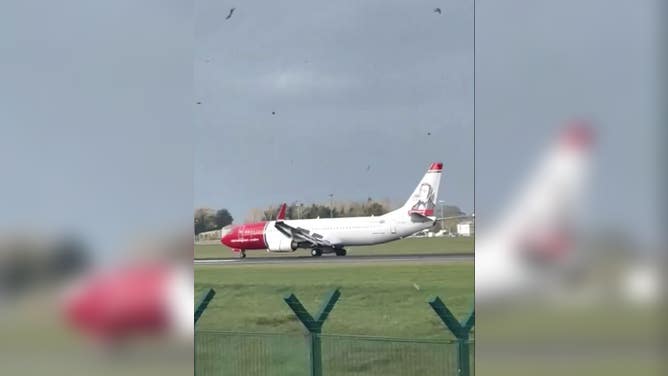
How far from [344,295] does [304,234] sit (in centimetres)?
51

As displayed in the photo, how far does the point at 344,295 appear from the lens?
484cm

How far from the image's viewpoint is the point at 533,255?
3.76 feet

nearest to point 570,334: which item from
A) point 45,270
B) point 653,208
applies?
point 653,208

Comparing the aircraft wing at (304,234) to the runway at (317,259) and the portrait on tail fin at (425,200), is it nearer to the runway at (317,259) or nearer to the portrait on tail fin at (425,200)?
the runway at (317,259)

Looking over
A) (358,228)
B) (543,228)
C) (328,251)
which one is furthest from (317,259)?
(543,228)

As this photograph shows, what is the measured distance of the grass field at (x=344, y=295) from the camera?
4.53 metres

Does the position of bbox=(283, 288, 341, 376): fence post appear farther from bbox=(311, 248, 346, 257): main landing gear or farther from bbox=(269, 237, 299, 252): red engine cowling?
bbox=(269, 237, 299, 252): red engine cowling

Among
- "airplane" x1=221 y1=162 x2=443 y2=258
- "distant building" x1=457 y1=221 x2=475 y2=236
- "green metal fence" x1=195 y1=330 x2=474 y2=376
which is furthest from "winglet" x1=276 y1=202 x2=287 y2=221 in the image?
"distant building" x1=457 y1=221 x2=475 y2=236

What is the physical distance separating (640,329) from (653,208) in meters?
0.18

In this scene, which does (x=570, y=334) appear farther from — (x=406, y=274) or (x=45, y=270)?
(x=406, y=274)

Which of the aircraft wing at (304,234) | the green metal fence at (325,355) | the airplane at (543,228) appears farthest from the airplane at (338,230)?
the airplane at (543,228)

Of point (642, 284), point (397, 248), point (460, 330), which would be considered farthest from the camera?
point (397, 248)

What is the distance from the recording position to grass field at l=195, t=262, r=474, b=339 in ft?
14.9

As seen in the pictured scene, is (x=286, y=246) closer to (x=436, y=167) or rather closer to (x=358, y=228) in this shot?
(x=358, y=228)
